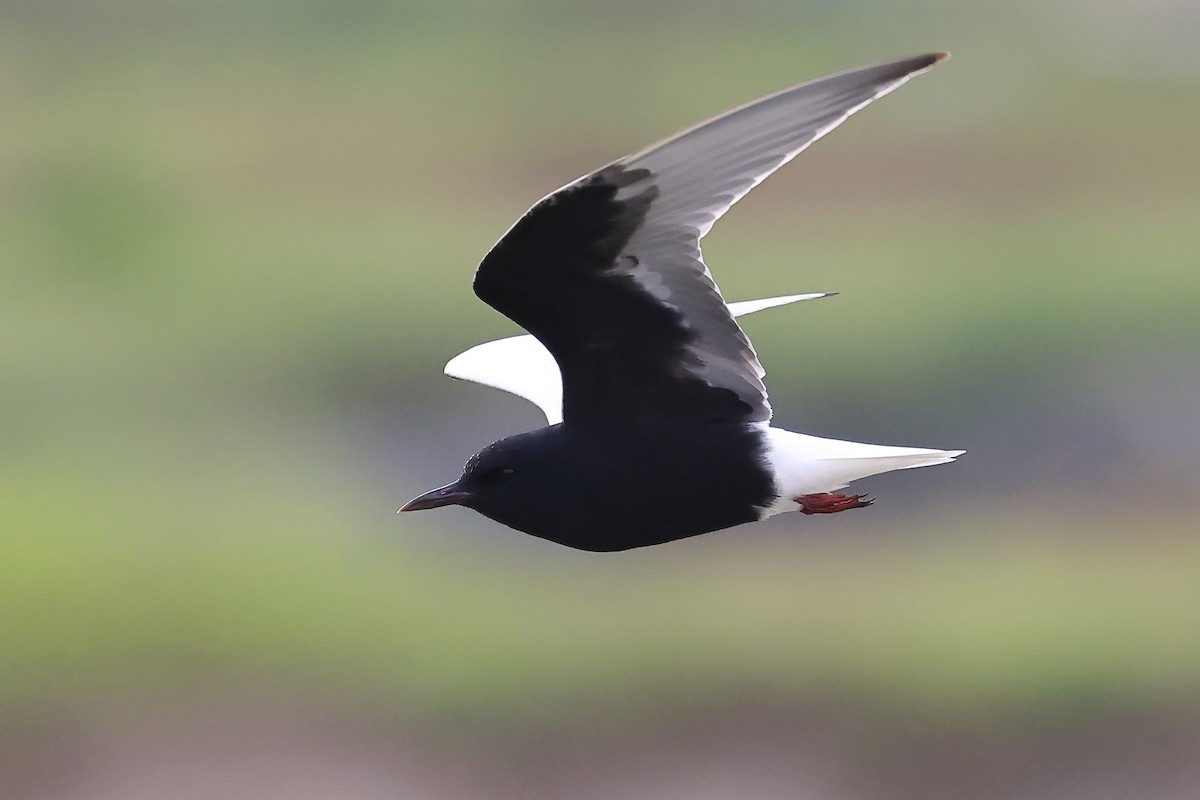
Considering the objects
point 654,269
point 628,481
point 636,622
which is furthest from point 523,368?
point 636,622

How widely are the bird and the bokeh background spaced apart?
5.82 meters

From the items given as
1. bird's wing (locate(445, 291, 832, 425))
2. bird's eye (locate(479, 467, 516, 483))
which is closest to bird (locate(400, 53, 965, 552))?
bird's eye (locate(479, 467, 516, 483))

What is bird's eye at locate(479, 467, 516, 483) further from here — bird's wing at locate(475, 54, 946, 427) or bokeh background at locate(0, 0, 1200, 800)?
bokeh background at locate(0, 0, 1200, 800)

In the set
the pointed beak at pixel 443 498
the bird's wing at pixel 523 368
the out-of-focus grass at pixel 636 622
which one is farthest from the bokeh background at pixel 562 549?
the pointed beak at pixel 443 498

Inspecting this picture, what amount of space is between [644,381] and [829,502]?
61 cm

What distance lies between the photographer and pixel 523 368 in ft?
17.8

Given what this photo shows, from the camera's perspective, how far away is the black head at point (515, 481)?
448 cm

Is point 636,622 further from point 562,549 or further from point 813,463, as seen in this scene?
point 813,463

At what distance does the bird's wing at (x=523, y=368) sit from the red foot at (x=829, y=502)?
631mm

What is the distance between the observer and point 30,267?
1645 centimetres

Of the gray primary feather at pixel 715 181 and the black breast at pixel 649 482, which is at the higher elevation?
the gray primary feather at pixel 715 181

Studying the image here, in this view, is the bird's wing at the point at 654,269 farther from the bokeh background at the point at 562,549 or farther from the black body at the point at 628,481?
the bokeh background at the point at 562,549

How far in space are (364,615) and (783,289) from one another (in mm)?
4076

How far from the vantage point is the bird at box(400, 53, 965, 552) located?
4.05m
